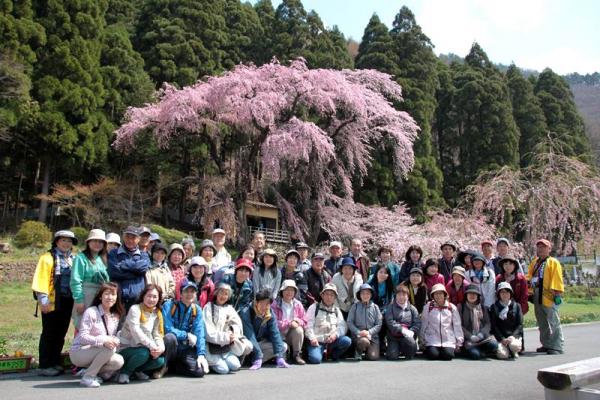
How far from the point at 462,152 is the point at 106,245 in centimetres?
2967

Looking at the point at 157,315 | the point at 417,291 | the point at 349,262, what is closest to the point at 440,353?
the point at 417,291

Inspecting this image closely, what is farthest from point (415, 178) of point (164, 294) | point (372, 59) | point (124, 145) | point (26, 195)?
point (164, 294)

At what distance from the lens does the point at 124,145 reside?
62.5 feet

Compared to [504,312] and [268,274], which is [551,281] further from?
[268,274]

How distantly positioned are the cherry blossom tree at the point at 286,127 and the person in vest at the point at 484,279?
903 centimetres

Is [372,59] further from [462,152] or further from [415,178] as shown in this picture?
[462,152]

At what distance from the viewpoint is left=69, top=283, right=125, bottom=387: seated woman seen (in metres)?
4.74

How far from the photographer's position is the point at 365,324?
22.0ft

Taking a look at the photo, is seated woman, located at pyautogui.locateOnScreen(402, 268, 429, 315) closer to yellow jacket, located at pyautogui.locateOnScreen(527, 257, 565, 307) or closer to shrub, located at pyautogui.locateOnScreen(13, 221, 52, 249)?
yellow jacket, located at pyautogui.locateOnScreen(527, 257, 565, 307)

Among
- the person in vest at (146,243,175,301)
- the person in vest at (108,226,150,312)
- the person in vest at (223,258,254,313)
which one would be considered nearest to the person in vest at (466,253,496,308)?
the person in vest at (223,258,254,313)

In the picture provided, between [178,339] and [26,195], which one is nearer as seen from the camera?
[178,339]

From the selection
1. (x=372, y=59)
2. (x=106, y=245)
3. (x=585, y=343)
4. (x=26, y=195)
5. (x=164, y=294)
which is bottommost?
(x=585, y=343)

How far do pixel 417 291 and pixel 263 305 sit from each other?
93.0 inches

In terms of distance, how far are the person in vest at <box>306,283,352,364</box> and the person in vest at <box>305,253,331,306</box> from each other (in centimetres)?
32
